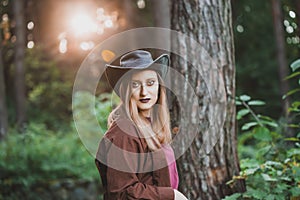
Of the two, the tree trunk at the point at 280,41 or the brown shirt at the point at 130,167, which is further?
the tree trunk at the point at 280,41

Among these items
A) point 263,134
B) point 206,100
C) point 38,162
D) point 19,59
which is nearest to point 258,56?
point 19,59

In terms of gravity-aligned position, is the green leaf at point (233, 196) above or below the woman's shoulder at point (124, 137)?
below

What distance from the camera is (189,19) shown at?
3.28 m

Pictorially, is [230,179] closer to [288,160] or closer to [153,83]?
[288,160]

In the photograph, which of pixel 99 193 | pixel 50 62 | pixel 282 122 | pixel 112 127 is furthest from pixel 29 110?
pixel 112 127

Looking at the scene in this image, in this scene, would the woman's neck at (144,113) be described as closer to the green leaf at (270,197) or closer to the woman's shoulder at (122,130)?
the woman's shoulder at (122,130)

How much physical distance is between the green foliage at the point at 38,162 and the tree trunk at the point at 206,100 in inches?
160

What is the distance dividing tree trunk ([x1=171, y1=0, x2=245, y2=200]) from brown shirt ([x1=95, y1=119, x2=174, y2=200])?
784mm

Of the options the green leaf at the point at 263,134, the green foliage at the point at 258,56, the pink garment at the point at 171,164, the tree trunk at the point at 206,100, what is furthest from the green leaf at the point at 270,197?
the green foliage at the point at 258,56

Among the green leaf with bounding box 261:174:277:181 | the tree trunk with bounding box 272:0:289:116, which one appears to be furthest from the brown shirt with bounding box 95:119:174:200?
the tree trunk with bounding box 272:0:289:116

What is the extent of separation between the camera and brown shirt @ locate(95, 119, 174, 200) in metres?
2.24

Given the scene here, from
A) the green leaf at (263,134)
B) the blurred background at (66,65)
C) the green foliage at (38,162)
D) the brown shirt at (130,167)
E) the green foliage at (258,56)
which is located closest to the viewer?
the brown shirt at (130,167)

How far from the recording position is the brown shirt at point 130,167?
2242 mm

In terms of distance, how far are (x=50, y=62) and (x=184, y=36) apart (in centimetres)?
1285
